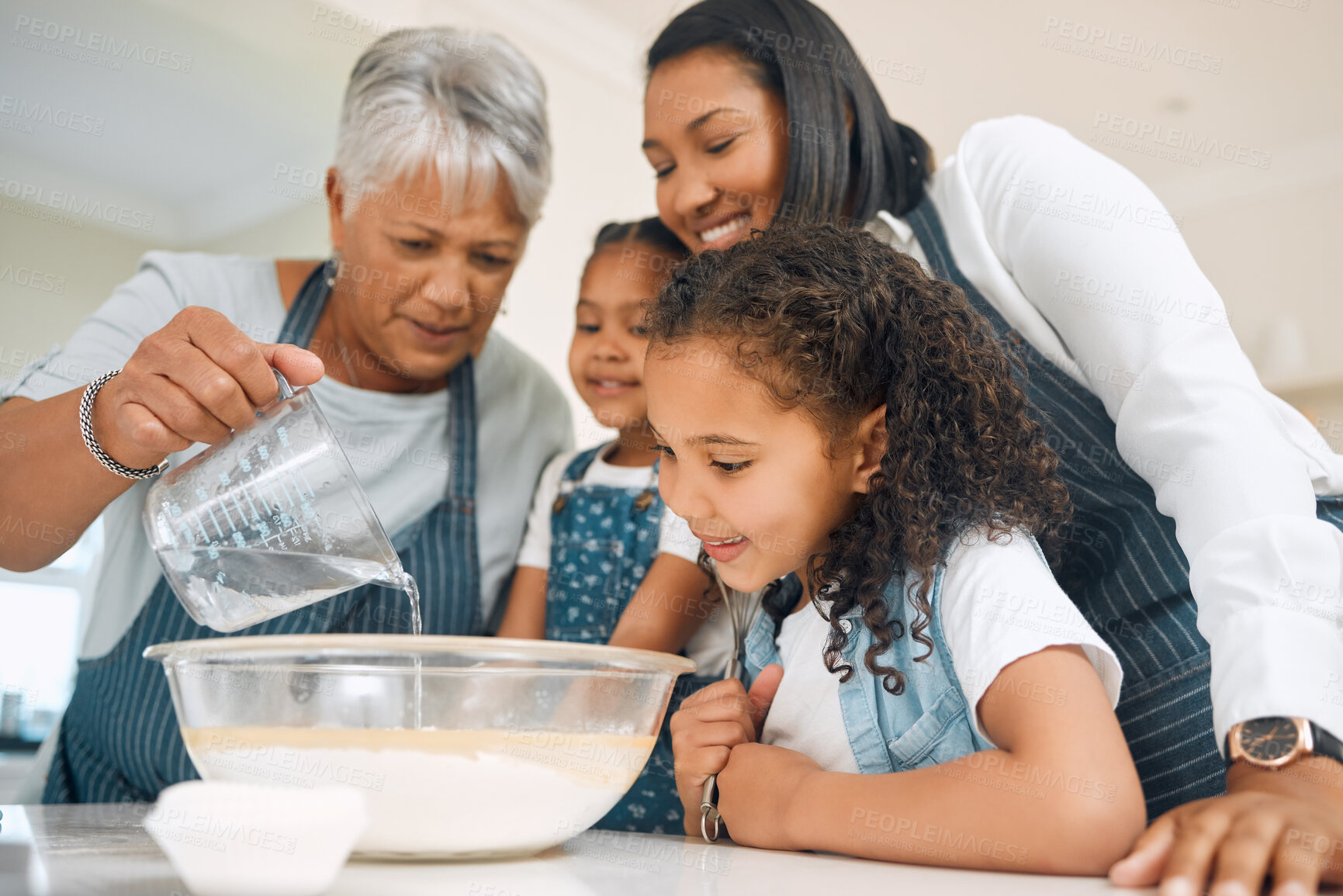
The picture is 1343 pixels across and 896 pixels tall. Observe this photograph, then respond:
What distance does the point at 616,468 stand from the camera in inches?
56.4

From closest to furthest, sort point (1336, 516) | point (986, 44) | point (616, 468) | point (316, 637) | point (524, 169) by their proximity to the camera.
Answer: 1. point (316, 637)
2. point (1336, 516)
3. point (524, 169)
4. point (616, 468)
5. point (986, 44)

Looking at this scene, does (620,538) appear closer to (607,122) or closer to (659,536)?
(659,536)

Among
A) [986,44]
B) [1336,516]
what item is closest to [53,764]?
[1336,516]

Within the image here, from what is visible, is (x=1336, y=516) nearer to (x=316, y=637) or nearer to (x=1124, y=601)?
(x=1124, y=601)

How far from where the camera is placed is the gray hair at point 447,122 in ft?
4.18

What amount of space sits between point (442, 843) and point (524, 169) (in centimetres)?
99

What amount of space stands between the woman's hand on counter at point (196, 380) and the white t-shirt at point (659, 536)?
54cm

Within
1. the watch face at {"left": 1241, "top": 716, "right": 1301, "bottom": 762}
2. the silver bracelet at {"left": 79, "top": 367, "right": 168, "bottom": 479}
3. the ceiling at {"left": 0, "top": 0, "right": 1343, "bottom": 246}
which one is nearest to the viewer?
the watch face at {"left": 1241, "top": 716, "right": 1301, "bottom": 762}

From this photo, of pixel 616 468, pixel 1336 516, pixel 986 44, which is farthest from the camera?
pixel 986 44

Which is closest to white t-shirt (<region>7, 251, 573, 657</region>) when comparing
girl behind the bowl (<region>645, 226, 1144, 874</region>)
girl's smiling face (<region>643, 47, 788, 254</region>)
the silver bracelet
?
the silver bracelet

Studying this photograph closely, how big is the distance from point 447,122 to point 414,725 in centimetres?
97

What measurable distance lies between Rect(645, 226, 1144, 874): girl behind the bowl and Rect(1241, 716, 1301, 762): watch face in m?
0.09

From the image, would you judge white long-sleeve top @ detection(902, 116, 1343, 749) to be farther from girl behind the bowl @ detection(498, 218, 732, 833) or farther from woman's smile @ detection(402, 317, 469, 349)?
woman's smile @ detection(402, 317, 469, 349)

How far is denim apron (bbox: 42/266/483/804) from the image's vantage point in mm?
1147
